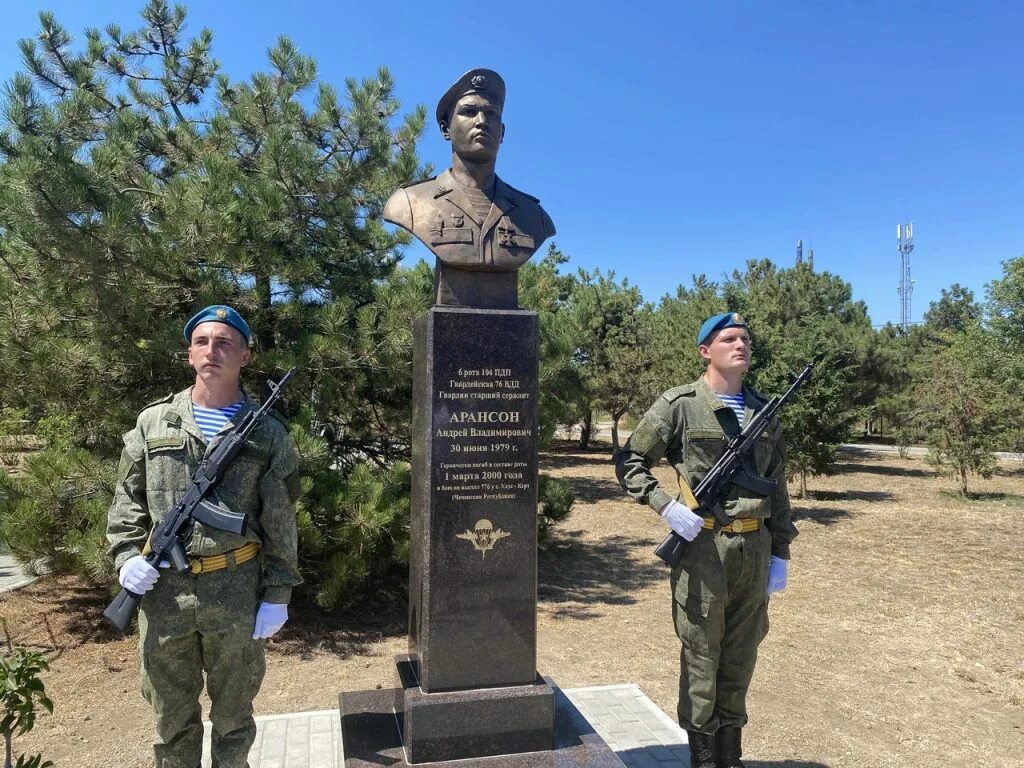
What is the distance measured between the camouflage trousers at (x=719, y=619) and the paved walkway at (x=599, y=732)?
0.67 meters

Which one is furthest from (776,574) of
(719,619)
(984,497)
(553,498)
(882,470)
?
(882,470)

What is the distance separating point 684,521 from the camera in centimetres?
297

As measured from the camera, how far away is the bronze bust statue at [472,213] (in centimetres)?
344

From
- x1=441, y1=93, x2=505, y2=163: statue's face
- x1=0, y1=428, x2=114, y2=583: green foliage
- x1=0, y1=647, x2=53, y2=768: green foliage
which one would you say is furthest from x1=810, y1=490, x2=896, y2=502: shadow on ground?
x1=0, y1=647, x2=53, y2=768: green foliage

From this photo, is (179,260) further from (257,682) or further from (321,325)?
(257,682)

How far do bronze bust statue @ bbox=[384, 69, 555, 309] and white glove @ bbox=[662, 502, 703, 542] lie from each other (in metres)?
1.33

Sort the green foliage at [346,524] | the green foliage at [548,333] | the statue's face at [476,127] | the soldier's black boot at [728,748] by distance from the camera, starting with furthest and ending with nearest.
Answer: the green foliage at [548,333] → the green foliage at [346,524] → the statue's face at [476,127] → the soldier's black boot at [728,748]

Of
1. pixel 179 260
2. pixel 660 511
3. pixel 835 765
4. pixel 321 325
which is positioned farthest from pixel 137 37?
pixel 835 765

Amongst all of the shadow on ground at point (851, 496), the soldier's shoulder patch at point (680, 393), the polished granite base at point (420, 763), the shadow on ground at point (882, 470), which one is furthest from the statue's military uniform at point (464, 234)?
the shadow on ground at point (882, 470)

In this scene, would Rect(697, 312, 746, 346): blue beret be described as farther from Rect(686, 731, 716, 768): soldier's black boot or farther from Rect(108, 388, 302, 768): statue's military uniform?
Rect(108, 388, 302, 768): statue's military uniform

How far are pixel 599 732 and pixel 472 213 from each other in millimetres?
3086

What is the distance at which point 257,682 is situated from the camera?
8.93ft

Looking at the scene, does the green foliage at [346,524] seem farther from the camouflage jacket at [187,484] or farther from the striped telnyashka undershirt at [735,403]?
the striped telnyashka undershirt at [735,403]

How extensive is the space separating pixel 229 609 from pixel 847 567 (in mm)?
7647
